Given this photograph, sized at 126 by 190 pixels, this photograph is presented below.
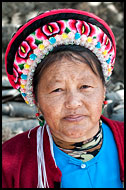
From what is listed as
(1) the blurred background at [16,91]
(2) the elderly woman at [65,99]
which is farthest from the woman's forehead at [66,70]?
(1) the blurred background at [16,91]

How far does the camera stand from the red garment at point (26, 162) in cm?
189

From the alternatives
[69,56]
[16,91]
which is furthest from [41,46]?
[16,91]

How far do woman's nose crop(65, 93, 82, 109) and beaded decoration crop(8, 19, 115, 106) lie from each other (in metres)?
0.36

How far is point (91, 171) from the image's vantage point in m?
1.90

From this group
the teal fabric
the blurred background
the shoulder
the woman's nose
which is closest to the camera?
the woman's nose

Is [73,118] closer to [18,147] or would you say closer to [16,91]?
[18,147]

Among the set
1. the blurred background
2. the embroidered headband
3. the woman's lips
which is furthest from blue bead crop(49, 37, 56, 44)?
the woman's lips

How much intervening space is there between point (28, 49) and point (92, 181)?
3.67 feet

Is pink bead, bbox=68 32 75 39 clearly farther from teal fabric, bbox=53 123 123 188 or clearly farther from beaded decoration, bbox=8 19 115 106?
teal fabric, bbox=53 123 123 188

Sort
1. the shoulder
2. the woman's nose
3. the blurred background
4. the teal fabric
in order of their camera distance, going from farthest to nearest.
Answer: the blurred background, the shoulder, the teal fabric, the woman's nose

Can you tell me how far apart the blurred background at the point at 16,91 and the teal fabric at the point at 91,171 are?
1.04 m

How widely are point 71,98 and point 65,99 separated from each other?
6cm

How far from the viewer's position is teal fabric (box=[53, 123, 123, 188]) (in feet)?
6.17

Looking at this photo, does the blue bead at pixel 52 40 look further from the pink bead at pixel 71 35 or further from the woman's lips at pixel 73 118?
the woman's lips at pixel 73 118
